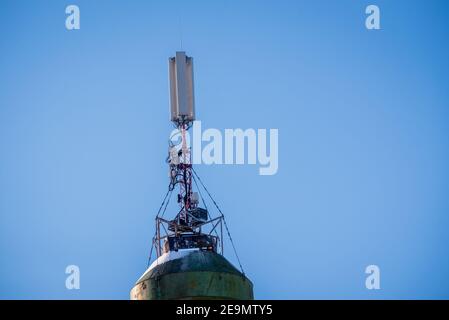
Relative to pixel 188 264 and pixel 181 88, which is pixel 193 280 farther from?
pixel 181 88

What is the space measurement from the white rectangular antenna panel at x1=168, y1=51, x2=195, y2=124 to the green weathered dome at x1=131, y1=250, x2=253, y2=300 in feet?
37.8

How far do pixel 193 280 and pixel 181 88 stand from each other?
15.6 metres

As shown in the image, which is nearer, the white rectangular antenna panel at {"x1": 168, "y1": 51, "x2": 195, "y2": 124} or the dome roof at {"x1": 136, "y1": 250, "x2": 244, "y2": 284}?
the dome roof at {"x1": 136, "y1": 250, "x2": 244, "y2": 284}

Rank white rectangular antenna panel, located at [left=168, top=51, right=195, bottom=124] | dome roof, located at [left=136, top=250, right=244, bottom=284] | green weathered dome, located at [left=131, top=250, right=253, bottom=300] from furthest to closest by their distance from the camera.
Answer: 1. white rectangular antenna panel, located at [left=168, top=51, right=195, bottom=124]
2. dome roof, located at [left=136, top=250, right=244, bottom=284]
3. green weathered dome, located at [left=131, top=250, right=253, bottom=300]

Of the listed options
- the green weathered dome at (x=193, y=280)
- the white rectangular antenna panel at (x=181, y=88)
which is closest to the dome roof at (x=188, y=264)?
the green weathered dome at (x=193, y=280)

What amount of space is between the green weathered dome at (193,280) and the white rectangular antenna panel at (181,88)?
37.8 ft

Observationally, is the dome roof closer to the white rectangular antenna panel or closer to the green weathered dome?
the green weathered dome

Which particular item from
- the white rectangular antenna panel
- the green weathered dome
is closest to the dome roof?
the green weathered dome

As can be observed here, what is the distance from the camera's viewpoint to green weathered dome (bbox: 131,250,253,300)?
5319 centimetres

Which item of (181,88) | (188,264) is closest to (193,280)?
(188,264)
